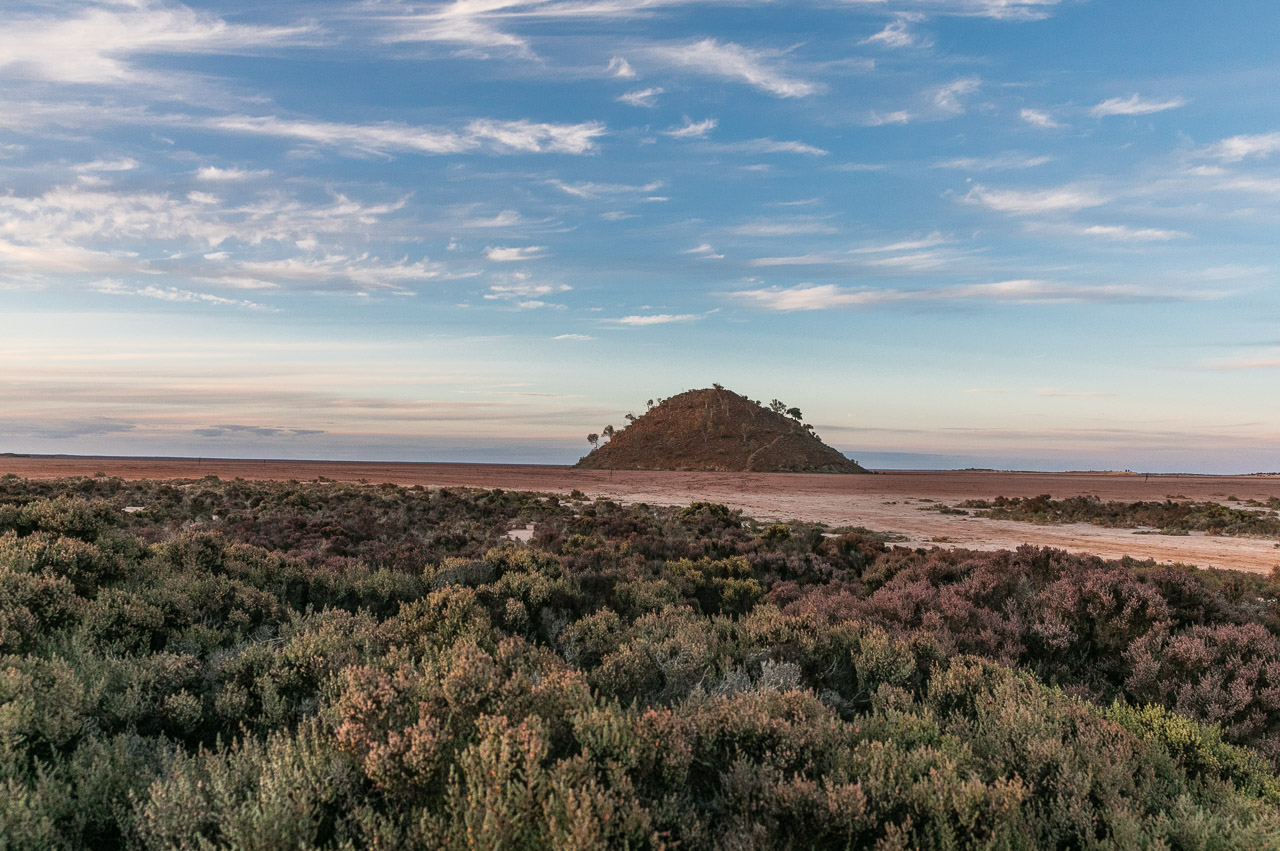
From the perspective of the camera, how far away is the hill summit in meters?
144

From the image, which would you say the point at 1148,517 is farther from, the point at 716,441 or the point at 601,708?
the point at 716,441

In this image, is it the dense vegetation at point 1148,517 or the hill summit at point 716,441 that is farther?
the hill summit at point 716,441

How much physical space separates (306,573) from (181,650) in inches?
134

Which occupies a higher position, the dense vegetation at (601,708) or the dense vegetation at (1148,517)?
the dense vegetation at (601,708)

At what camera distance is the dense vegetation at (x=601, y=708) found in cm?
348

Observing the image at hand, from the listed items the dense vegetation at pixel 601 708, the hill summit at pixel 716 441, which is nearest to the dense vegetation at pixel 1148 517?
the dense vegetation at pixel 601 708

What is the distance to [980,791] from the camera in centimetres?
359

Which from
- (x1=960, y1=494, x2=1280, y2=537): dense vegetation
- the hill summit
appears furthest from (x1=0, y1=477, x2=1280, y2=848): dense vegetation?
the hill summit

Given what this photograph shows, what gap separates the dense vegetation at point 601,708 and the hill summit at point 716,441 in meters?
131

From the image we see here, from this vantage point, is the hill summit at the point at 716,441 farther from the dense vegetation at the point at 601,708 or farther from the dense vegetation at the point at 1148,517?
the dense vegetation at the point at 601,708

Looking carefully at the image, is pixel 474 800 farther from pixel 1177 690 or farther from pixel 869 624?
pixel 1177 690

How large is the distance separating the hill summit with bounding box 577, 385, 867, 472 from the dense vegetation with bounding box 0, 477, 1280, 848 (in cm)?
13073

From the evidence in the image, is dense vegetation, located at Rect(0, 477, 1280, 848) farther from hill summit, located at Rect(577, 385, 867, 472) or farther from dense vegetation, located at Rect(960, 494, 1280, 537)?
hill summit, located at Rect(577, 385, 867, 472)

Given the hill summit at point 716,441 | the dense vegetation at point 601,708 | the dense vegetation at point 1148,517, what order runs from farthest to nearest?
1. the hill summit at point 716,441
2. the dense vegetation at point 1148,517
3. the dense vegetation at point 601,708
